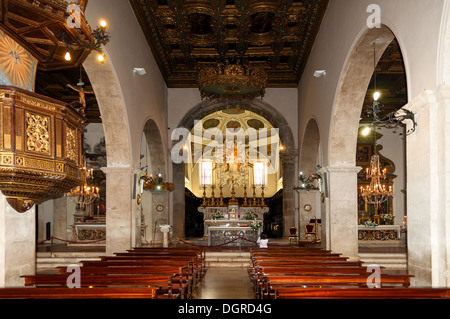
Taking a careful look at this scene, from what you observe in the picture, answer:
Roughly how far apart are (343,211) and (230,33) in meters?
6.73

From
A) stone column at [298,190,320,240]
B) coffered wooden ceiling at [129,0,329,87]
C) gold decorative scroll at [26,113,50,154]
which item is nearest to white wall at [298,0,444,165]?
coffered wooden ceiling at [129,0,329,87]

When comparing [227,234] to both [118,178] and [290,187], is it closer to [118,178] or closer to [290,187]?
[290,187]

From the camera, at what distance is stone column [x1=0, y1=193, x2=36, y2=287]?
621 cm

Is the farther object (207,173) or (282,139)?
(207,173)

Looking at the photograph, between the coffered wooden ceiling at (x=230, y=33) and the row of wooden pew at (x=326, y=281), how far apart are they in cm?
695

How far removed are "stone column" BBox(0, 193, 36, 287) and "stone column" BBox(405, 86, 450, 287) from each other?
549 cm

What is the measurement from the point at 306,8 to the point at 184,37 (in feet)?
13.7

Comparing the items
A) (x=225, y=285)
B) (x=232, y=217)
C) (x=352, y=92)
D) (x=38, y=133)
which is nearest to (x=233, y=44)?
(x=352, y=92)

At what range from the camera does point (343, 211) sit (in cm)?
1215

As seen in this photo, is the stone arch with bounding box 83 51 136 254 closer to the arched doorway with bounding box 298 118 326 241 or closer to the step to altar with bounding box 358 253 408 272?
the step to altar with bounding box 358 253 408 272

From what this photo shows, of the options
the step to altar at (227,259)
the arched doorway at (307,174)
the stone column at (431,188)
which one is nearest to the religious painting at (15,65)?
the stone column at (431,188)

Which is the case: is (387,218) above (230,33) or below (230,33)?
below
